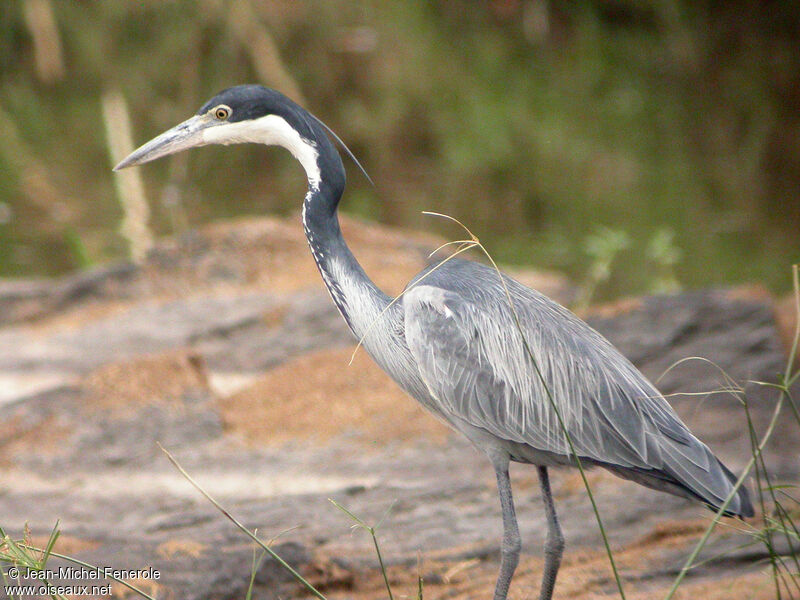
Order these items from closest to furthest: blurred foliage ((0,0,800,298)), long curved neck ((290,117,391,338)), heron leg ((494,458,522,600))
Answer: heron leg ((494,458,522,600))
long curved neck ((290,117,391,338))
blurred foliage ((0,0,800,298))

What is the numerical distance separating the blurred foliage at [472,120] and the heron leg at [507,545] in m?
3.93

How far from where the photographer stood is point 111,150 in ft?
33.1

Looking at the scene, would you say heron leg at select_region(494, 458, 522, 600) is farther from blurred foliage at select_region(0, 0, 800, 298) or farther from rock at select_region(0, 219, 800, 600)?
blurred foliage at select_region(0, 0, 800, 298)

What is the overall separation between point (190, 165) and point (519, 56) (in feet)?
17.8

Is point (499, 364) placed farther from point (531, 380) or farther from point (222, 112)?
point (222, 112)

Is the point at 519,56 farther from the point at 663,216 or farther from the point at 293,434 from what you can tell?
the point at 293,434

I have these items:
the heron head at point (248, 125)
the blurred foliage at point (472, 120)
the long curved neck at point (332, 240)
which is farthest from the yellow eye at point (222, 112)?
the blurred foliage at point (472, 120)

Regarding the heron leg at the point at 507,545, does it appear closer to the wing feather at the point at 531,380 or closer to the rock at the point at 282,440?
the wing feather at the point at 531,380

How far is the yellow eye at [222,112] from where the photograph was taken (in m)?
3.27

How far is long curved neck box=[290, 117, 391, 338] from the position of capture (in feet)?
10.6

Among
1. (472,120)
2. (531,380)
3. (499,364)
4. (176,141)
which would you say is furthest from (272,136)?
(472,120)

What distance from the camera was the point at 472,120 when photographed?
11.2 meters

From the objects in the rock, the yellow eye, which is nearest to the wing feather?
the rock

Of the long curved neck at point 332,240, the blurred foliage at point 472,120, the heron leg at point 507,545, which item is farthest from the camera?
the blurred foliage at point 472,120
